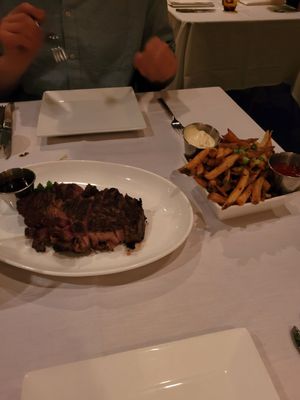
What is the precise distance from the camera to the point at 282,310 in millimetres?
982

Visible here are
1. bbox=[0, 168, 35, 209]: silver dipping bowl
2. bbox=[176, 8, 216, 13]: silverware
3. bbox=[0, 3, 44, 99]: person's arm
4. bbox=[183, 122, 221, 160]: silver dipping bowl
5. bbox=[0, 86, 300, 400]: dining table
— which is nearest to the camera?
bbox=[0, 86, 300, 400]: dining table

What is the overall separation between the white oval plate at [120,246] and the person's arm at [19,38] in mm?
650

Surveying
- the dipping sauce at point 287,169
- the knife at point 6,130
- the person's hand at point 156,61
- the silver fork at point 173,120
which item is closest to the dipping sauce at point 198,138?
the silver fork at point 173,120

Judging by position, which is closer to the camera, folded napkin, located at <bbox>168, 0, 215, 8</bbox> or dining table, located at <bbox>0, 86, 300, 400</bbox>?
dining table, located at <bbox>0, 86, 300, 400</bbox>

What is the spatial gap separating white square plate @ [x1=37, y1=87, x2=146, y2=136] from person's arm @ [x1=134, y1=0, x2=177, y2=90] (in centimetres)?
21

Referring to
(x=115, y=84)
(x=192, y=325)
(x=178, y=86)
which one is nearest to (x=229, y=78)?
(x=178, y=86)

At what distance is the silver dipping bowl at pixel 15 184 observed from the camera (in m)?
1.16

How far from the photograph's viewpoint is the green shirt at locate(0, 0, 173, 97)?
1.86 m

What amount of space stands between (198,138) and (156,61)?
715mm

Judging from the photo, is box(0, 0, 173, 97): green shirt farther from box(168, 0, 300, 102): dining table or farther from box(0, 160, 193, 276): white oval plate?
box(168, 0, 300, 102): dining table

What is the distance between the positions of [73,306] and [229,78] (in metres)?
3.42

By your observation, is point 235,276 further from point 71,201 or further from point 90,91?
point 90,91

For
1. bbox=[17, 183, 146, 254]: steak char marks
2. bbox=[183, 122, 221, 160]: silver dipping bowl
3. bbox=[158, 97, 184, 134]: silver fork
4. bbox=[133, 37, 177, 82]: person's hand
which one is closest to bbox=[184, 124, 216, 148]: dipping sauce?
bbox=[183, 122, 221, 160]: silver dipping bowl

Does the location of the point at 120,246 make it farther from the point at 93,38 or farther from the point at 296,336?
the point at 93,38
